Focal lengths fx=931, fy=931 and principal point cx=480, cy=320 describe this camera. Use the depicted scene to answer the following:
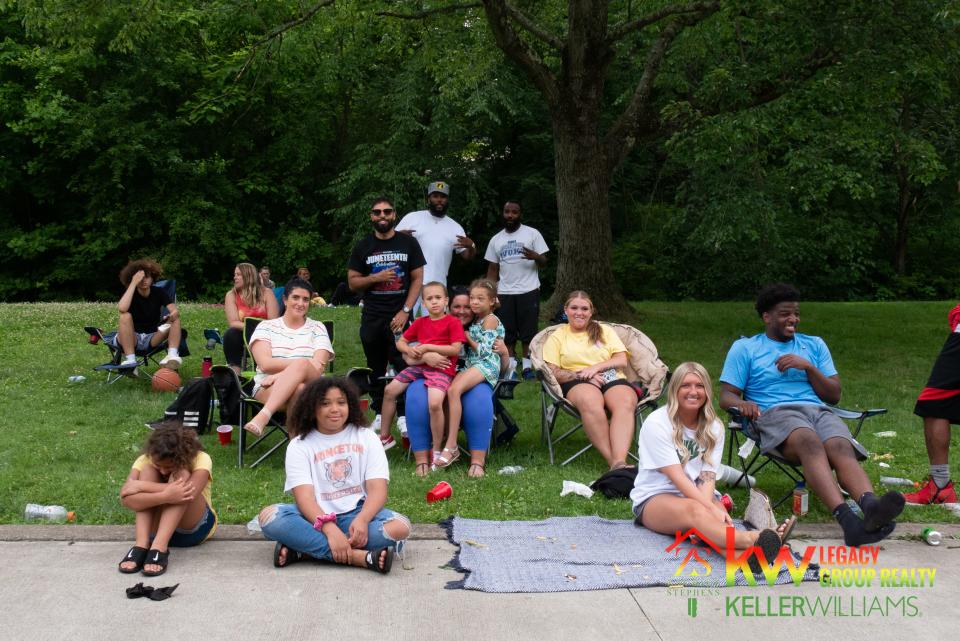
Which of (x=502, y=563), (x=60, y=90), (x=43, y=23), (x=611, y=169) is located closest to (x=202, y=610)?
(x=502, y=563)

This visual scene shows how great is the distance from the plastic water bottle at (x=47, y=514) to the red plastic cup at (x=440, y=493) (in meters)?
1.82

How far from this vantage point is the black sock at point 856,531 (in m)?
4.18

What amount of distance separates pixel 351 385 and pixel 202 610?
1.27 metres

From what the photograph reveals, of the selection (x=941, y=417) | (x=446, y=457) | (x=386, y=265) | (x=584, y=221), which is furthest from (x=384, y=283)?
(x=584, y=221)

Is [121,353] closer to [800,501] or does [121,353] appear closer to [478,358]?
[478,358]

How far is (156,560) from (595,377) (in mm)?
3000

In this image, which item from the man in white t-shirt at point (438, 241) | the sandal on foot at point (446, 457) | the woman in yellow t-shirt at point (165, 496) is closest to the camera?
the woman in yellow t-shirt at point (165, 496)

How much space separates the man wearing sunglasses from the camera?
6.84m

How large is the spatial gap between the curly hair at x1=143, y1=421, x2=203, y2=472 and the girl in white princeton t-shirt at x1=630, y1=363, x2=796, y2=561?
2.10 meters

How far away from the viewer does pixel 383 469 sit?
13.8 ft

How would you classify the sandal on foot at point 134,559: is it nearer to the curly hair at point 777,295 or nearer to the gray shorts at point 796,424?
the gray shorts at point 796,424

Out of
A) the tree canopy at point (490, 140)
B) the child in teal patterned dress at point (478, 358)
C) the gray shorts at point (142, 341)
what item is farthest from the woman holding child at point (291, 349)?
the tree canopy at point (490, 140)

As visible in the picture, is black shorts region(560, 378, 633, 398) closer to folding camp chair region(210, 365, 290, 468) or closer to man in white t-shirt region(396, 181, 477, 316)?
folding camp chair region(210, 365, 290, 468)

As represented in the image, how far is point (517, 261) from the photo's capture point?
29.4ft
